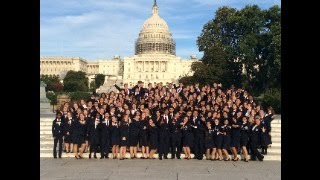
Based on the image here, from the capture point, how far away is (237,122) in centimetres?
1396

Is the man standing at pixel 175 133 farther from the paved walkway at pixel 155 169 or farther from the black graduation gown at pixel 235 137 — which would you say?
the black graduation gown at pixel 235 137

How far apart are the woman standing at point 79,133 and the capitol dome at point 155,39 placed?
113584 mm

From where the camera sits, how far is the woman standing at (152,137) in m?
14.0

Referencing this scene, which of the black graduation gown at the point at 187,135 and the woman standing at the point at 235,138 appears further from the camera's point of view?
the black graduation gown at the point at 187,135

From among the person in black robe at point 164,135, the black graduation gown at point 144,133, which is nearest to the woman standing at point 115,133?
the black graduation gown at point 144,133

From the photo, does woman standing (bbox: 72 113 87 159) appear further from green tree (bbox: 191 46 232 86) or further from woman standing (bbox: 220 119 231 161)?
green tree (bbox: 191 46 232 86)

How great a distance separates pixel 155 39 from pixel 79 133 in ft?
374

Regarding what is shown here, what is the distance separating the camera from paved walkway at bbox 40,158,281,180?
10.3 metres

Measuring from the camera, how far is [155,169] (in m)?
11.6

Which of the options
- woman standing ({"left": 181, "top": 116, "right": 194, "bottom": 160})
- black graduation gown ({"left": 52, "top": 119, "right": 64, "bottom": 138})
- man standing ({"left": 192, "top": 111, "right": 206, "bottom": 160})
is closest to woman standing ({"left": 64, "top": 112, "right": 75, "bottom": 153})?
black graduation gown ({"left": 52, "top": 119, "right": 64, "bottom": 138})

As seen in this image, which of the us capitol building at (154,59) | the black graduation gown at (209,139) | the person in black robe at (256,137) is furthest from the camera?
the us capitol building at (154,59)

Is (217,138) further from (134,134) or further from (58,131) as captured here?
(58,131)

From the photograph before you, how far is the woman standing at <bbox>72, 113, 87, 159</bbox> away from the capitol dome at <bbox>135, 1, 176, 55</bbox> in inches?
4472
